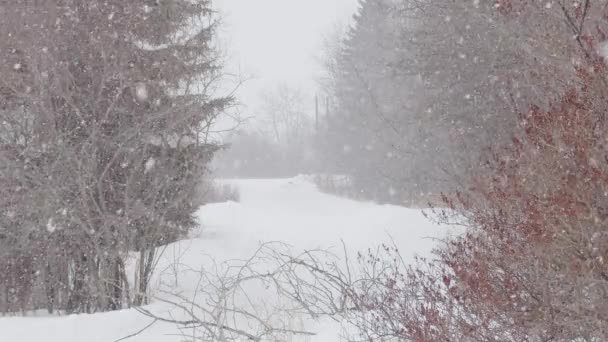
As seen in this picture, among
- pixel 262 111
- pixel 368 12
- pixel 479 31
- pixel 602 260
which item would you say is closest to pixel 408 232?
pixel 479 31

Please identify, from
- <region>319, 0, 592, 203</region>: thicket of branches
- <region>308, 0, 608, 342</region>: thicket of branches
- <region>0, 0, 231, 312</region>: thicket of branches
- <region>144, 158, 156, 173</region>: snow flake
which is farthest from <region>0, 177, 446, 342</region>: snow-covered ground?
<region>308, 0, 608, 342</region>: thicket of branches

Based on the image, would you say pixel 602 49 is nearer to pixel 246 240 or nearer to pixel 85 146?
pixel 85 146

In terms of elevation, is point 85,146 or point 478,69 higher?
point 478,69

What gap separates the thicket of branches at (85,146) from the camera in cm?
667

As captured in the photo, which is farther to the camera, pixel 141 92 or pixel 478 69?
pixel 478 69

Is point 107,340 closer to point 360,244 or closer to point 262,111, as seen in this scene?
point 360,244

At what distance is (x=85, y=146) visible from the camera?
6746 millimetres

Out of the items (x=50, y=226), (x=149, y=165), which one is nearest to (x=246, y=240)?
(x=149, y=165)

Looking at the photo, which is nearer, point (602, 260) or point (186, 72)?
point (602, 260)

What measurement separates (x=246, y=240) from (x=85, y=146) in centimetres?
644

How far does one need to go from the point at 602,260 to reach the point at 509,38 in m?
6.20

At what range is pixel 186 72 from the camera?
739 cm

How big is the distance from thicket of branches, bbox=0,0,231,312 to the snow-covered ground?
0.64 meters

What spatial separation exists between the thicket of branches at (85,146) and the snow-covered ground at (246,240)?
645 millimetres
